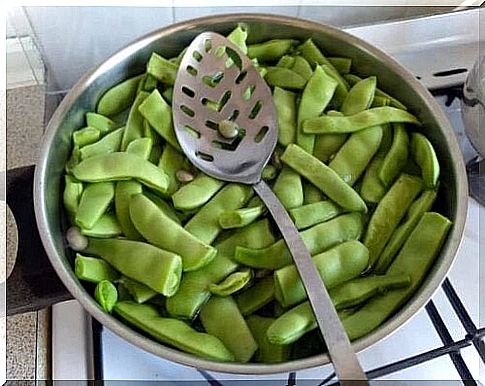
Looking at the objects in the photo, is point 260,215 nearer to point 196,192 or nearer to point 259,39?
point 196,192

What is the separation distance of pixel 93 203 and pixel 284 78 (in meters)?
0.21

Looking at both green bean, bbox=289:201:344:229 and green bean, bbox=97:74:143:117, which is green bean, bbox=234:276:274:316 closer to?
green bean, bbox=289:201:344:229

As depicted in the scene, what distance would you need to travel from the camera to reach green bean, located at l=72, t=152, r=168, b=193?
615 mm

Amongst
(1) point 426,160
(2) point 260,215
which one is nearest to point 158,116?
(2) point 260,215

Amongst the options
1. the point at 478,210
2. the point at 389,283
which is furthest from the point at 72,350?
the point at 478,210

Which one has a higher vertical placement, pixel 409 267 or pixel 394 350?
pixel 409 267

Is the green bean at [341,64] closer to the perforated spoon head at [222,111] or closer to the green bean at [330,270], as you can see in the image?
the perforated spoon head at [222,111]

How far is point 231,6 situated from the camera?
76cm

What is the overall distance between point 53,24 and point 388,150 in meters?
0.33

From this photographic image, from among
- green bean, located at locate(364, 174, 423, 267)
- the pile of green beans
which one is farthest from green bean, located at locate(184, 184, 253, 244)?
green bean, located at locate(364, 174, 423, 267)

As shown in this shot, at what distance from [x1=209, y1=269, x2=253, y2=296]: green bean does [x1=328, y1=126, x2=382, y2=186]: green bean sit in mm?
126

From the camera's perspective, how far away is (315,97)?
0.67m

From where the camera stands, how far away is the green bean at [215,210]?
24.1 inches

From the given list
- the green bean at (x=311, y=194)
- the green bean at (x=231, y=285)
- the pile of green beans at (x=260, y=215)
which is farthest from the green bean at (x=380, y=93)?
the green bean at (x=231, y=285)
